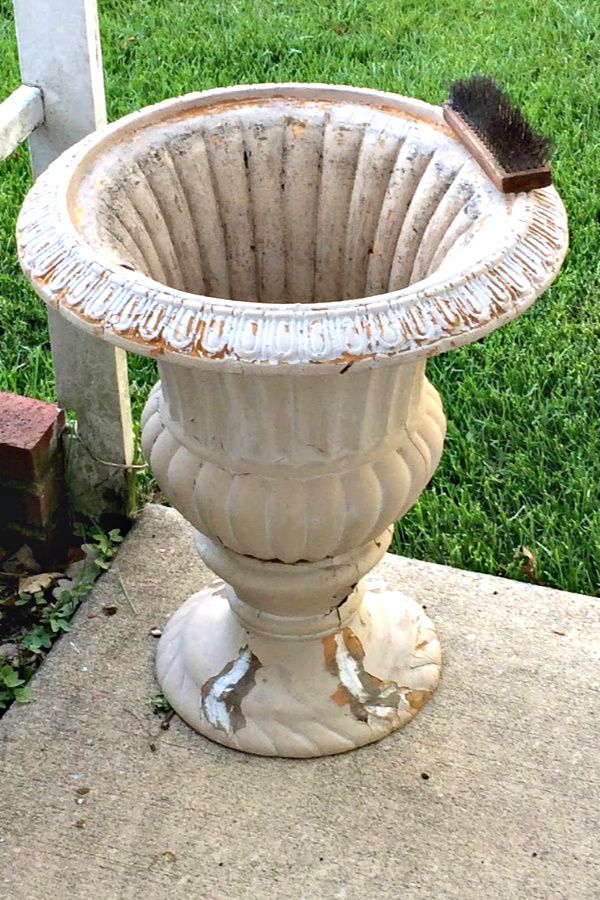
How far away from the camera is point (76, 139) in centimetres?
197

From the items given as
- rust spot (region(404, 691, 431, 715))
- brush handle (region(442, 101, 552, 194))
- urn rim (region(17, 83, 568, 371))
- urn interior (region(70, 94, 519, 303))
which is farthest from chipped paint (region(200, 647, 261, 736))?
brush handle (region(442, 101, 552, 194))

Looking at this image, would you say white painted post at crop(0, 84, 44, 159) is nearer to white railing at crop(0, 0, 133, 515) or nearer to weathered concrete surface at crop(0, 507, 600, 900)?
white railing at crop(0, 0, 133, 515)

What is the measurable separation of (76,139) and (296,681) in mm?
1115

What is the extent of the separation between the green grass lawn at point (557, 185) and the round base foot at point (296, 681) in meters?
0.37

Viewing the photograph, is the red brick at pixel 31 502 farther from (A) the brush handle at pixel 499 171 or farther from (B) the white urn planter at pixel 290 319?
(A) the brush handle at pixel 499 171

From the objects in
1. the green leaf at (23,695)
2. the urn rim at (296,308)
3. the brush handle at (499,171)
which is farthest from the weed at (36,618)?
the brush handle at (499,171)

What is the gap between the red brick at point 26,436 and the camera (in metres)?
2.14

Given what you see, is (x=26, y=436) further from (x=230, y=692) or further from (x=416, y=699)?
(x=416, y=699)

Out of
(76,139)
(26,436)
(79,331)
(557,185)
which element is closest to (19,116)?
(76,139)

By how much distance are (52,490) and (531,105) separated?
246cm

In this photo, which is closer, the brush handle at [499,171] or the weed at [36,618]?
the brush handle at [499,171]

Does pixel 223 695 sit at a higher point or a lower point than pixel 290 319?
lower

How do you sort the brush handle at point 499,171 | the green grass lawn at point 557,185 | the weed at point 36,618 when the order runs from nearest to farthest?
1. the brush handle at point 499,171
2. the weed at point 36,618
3. the green grass lawn at point 557,185

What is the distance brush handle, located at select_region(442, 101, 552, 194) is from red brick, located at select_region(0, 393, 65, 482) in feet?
3.52
